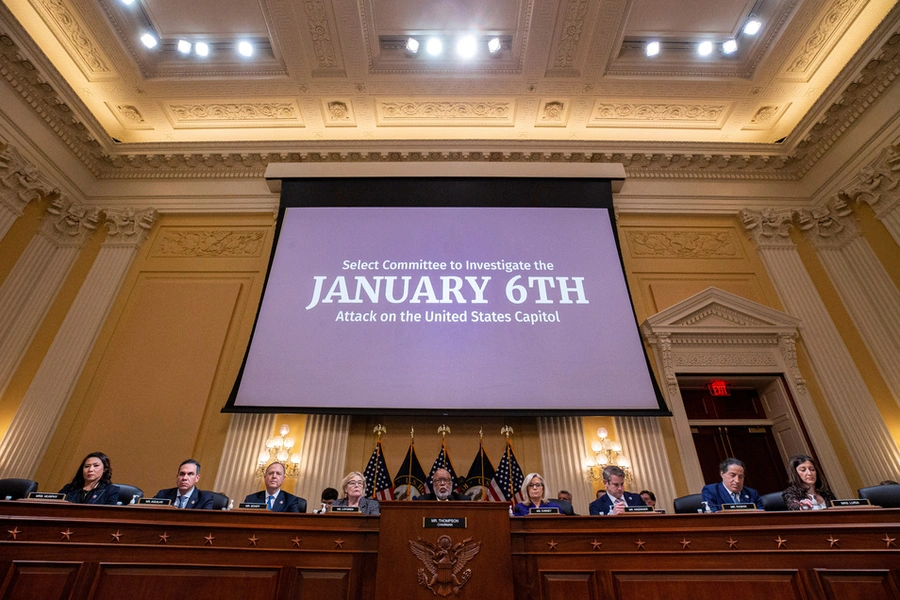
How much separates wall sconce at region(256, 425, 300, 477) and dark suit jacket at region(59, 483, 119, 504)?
1.83m

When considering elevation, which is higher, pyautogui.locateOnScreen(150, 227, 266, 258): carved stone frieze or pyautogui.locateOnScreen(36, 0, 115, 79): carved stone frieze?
pyautogui.locateOnScreen(36, 0, 115, 79): carved stone frieze

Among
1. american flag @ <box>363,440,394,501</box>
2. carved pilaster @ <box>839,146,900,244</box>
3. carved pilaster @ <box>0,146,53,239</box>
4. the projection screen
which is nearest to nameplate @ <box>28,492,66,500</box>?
the projection screen

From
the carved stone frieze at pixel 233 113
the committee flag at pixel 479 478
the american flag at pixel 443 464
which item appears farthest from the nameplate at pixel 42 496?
the carved stone frieze at pixel 233 113

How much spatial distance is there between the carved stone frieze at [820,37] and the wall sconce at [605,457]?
19.2ft

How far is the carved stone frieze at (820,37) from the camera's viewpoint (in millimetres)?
5656

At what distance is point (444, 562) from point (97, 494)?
2749 mm

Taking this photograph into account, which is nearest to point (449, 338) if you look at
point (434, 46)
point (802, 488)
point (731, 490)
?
point (731, 490)

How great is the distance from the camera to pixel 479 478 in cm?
501

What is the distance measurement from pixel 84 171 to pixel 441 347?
6367 mm

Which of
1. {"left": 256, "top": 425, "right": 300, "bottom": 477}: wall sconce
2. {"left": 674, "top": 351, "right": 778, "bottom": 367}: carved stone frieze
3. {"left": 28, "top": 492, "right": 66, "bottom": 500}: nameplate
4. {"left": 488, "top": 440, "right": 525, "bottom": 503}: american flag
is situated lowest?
{"left": 28, "top": 492, "right": 66, "bottom": 500}: nameplate

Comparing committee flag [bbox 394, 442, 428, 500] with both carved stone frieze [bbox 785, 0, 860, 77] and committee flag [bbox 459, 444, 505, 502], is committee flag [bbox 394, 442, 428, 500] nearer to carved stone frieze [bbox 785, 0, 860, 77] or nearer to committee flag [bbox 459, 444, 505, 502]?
committee flag [bbox 459, 444, 505, 502]

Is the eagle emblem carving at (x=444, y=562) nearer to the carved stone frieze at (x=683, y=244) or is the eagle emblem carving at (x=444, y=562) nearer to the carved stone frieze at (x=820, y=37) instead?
the carved stone frieze at (x=683, y=244)

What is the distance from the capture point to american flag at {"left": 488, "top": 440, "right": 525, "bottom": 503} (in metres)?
4.89

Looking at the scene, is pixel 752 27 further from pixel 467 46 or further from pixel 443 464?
pixel 443 464
